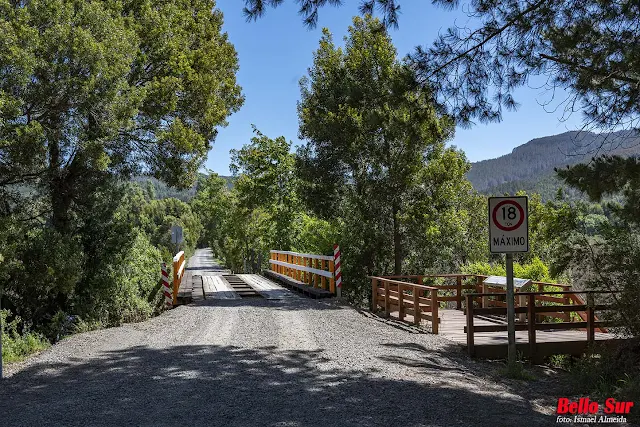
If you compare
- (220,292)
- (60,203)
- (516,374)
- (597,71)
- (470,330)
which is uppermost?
(597,71)

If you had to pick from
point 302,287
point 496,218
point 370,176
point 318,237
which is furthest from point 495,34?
point 318,237

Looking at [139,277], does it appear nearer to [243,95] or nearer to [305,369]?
A: [243,95]

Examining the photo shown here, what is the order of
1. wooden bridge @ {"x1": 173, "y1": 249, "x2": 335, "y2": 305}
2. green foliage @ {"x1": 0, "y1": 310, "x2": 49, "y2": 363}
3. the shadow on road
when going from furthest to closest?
wooden bridge @ {"x1": 173, "y1": 249, "x2": 335, "y2": 305}, green foliage @ {"x1": 0, "y1": 310, "x2": 49, "y2": 363}, the shadow on road

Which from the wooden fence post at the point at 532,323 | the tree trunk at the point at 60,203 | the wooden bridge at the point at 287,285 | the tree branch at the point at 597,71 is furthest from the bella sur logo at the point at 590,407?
the tree trunk at the point at 60,203

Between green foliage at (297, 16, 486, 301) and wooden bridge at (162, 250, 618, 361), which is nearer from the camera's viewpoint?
wooden bridge at (162, 250, 618, 361)

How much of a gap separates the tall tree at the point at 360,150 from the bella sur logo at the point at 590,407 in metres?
11.2

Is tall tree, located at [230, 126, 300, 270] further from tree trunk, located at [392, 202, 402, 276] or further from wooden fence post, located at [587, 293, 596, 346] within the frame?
wooden fence post, located at [587, 293, 596, 346]

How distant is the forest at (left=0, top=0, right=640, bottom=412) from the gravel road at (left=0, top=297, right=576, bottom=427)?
75.3 inches

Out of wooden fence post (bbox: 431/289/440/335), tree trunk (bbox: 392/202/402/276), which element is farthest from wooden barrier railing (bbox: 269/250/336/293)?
wooden fence post (bbox: 431/289/440/335)

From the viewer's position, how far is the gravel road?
5195 mm

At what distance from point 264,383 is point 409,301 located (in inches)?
251

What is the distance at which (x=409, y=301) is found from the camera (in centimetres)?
1220

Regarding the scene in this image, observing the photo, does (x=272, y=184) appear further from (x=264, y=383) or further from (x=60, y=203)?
(x=264, y=383)

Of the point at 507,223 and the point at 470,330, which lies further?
the point at 470,330
